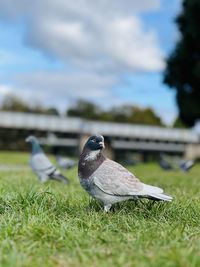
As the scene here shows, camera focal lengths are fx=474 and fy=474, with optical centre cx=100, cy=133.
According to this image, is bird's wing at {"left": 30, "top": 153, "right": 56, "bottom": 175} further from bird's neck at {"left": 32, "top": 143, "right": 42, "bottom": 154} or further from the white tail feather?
the white tail feather

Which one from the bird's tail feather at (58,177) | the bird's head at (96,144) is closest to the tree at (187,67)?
the bird's tail feather at (58,177)

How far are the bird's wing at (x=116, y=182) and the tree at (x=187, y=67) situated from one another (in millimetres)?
20296

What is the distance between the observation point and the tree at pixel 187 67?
24.1 meters

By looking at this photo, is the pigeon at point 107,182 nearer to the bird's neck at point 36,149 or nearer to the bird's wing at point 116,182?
the bird's wing at point 116,182

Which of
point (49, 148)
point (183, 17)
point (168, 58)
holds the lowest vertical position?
point (49, 148)

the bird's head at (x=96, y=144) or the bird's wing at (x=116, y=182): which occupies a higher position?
the bird's head at (x=96, y=144)

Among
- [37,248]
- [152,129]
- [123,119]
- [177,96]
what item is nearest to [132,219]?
[37,248]

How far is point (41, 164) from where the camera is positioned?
8.84 metres

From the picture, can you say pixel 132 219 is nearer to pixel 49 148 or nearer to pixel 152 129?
pixel 49 148

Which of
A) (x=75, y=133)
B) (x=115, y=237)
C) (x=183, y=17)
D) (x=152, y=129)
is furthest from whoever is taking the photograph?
(x=152, y=129)

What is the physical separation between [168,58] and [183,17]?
230cm

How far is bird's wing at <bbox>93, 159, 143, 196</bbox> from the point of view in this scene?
4.13 meters

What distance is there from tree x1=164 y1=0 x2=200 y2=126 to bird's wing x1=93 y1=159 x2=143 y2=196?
20.3 m

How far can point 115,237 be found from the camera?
334 centimetres
